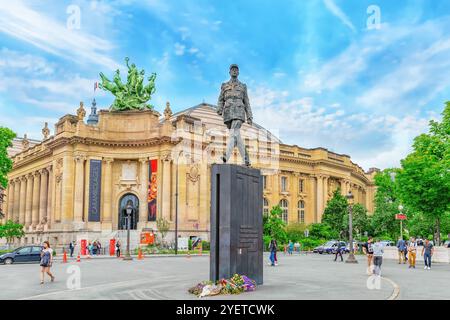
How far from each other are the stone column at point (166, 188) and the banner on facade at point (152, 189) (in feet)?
4.14

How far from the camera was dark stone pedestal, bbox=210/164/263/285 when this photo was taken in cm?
1575

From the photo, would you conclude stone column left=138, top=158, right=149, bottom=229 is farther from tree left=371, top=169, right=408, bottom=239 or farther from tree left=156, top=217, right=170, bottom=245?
tree left=371, top=169, right=408, bottom=239

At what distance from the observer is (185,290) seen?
16.0m

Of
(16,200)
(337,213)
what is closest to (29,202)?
(16,200)

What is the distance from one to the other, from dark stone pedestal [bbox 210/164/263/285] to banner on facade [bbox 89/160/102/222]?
4971cm

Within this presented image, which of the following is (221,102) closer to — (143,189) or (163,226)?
(163,226)

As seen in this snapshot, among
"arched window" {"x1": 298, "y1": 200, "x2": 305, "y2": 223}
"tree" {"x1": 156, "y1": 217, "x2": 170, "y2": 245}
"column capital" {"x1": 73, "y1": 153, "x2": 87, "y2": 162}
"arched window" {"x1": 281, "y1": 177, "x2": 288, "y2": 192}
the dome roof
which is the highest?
the dome roof

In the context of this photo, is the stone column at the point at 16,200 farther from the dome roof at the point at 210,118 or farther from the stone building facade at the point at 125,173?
the dome roof at the point at 210,118

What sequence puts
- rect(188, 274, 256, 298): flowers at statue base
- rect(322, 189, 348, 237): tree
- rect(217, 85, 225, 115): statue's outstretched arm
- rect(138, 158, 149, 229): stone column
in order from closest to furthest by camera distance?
rect(188, 274, 256, 298): flowers at statue base < rect(217, 85, 225, 115): statue's outstretched arm < rect(138, 158, 149, 229): stone column < rect(322, 189, 348, 237): tree

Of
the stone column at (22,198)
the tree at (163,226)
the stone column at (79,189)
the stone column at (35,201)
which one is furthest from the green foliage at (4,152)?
the stone column at (22,198)

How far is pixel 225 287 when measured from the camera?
15.0 metres

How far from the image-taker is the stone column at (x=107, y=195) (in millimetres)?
65062

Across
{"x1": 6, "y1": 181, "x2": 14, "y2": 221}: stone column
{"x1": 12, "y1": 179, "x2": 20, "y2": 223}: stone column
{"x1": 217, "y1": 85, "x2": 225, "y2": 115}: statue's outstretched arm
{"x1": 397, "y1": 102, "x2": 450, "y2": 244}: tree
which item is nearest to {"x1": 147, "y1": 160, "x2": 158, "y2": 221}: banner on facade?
{"x1": 397, "y1": 102, "x2": 450, "y2": 244}: tree
